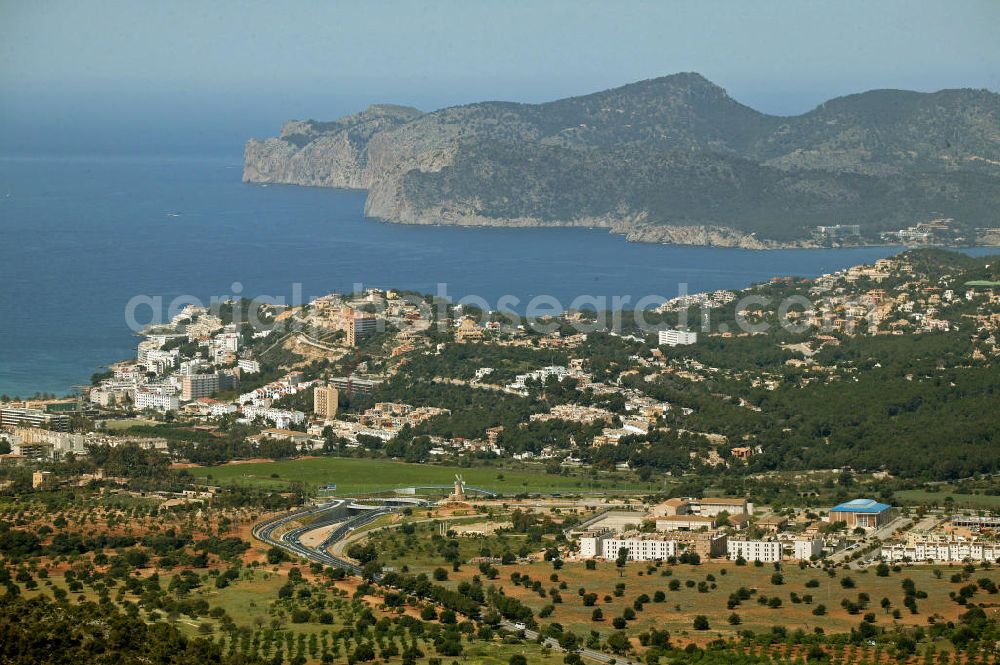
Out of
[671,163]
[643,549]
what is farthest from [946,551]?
[671,163]

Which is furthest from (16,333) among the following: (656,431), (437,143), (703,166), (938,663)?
(437,143)

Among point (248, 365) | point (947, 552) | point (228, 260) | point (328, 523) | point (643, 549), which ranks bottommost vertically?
point (328, 523)

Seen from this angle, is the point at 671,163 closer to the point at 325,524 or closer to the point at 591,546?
the point at 325,524

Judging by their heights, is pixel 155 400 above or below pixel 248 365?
below

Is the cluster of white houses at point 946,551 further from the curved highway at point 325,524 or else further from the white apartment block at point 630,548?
the curved highway at point 325,524

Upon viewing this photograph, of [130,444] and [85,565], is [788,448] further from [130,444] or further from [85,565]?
[85,565]

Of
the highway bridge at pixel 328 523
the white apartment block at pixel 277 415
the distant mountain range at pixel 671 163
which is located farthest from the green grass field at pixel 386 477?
the distant mountain range at pixel 671 163

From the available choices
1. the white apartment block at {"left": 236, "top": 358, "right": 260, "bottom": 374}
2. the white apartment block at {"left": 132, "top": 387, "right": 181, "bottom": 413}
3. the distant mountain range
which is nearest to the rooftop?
the white apartment block at {"left": 132, "top": 387, "right": 181, "bottom": 413}
